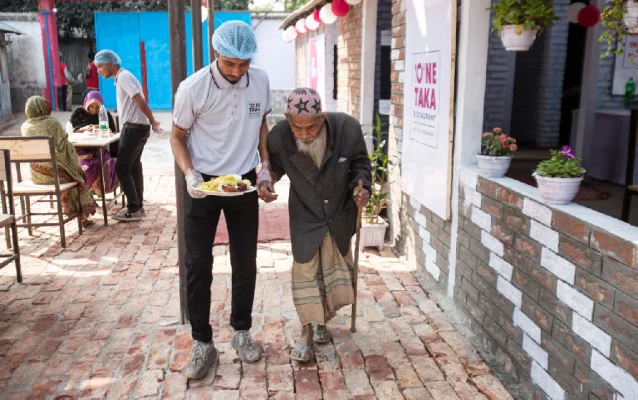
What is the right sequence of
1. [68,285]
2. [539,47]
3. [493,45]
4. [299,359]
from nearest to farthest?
1. [299,359]
2. [68,285]
3. [493,45]
4. [539,47]

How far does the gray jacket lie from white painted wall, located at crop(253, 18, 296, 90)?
17.1m

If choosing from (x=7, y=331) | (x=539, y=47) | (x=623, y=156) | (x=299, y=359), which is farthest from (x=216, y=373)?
(x=539, y=47)

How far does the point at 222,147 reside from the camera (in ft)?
11.7

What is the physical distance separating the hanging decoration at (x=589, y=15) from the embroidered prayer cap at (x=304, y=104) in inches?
156

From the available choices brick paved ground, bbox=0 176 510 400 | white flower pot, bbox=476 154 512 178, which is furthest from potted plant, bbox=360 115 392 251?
white flower pot, bbox=476 154 512 178

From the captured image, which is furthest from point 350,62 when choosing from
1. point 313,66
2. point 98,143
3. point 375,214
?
point 313,66

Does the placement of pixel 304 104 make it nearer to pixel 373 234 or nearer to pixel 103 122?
pixel 373 234

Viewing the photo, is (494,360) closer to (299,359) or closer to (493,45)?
(299,359)

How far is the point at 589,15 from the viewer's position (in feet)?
19.8

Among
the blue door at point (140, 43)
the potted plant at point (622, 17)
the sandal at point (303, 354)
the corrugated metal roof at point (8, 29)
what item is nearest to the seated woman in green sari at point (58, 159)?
the sandal at point (303, 354)

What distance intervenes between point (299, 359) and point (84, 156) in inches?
192

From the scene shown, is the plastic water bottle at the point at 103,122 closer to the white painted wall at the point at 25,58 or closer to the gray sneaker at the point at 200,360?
the gray sneaker at the point at 200,360

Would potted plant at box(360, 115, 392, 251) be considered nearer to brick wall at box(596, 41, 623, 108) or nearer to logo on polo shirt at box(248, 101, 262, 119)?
logo on polo shirt at box(248, 101, 262, 119)

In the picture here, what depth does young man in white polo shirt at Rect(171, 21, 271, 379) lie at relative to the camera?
3389 mm
